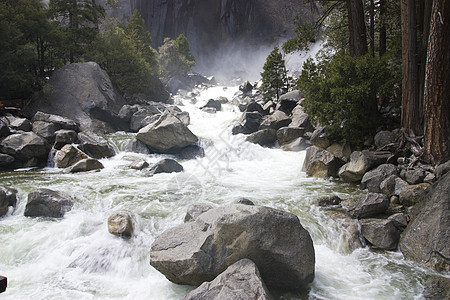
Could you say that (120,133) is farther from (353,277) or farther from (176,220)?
(353,277)

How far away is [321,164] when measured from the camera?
37.7 ft

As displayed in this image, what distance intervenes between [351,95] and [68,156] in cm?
1103

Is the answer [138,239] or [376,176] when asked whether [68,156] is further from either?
[376,176]

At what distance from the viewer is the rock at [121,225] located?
6531 millimetres

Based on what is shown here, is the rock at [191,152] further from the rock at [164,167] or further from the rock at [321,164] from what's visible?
the rock at [321,164]

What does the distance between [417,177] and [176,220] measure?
656 centimetres

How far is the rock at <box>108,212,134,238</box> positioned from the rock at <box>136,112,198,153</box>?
8223 mm

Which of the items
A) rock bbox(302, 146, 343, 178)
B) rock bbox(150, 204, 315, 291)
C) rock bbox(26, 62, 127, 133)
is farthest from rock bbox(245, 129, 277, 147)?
rock bbox(150, 204, 315, 291)

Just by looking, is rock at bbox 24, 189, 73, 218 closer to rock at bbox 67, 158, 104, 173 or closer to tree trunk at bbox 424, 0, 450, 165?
rock at bbox 67, 158, 104, 173

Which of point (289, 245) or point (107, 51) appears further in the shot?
point (107, 51)

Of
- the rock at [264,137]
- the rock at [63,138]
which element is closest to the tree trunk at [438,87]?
the rock at [264,137]

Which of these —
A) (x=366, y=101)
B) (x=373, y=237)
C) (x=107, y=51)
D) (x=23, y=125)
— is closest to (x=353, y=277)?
(x=373, y=237)

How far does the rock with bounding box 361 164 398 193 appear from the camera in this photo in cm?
938

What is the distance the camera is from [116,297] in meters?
5.10
